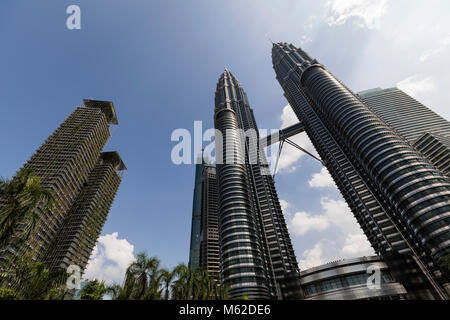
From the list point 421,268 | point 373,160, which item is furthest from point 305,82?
point 421,268

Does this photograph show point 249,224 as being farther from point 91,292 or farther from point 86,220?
point 86,220

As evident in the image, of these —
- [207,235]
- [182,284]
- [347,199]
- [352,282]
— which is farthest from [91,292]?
[207,235]

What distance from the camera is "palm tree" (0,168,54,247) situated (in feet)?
43.9

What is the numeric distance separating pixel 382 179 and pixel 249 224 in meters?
47.9

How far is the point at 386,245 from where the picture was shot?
85.2 meters

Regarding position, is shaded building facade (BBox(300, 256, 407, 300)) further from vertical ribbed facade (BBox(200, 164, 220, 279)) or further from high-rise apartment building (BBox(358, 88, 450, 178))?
vertical ribbed facade (BBox(200, 164, 220, 279))

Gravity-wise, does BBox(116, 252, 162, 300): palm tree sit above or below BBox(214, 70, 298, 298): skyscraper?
below

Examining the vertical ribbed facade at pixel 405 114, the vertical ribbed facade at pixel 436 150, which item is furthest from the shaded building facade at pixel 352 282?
the vertical ribbed facade at pixel 405 114

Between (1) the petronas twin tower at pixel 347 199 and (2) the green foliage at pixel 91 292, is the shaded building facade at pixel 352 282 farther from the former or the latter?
(2) the green foliage at pixel 91 292

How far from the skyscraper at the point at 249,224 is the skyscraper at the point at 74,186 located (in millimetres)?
70730

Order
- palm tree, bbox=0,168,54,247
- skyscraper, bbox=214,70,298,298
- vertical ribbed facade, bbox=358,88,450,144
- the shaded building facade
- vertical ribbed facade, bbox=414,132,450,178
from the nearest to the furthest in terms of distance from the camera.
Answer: palm tree, bbox=0,168,54,247 → the shaded building facade → skyscraper, bbox=214,70,298,298 → vertical ribbed facade, bbox=414,132,450,178 → vertical ribbed facade, bbox=358,88,450,144

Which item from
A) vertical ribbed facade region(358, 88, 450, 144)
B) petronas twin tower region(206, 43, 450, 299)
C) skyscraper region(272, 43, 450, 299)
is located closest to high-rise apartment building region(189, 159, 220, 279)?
petronas twin tower region(206, 43, 450, 299)

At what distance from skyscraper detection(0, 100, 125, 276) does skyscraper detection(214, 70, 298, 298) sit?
70730 millimetres
